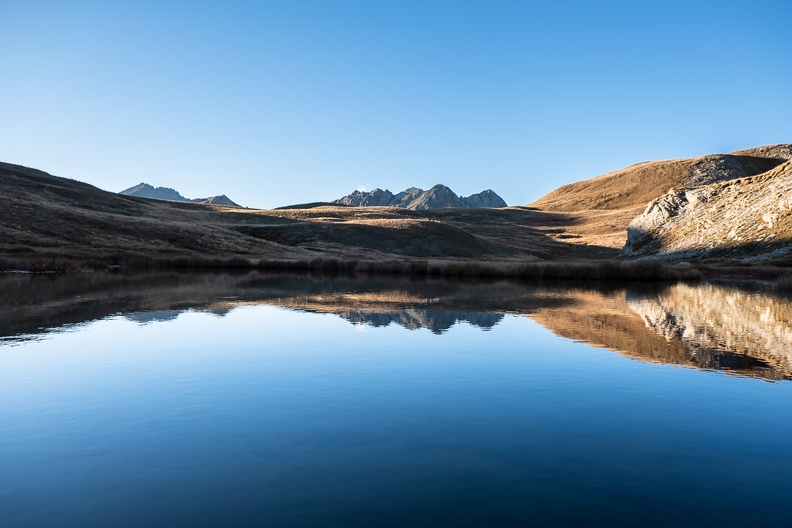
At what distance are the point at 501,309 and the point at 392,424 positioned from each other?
2160cm

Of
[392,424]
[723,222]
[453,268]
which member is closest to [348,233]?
[453,268]

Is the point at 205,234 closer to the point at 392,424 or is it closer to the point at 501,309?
the point at 501,309

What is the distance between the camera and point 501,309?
3169 cm

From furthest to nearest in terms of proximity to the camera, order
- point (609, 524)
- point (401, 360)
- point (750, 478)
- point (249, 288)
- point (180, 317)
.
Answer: point (249, 288), point (180, 317), point (401, 360), point (750, 478), point (609, 524)

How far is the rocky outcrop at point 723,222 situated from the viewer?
232 feet

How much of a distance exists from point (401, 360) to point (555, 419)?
683 cm

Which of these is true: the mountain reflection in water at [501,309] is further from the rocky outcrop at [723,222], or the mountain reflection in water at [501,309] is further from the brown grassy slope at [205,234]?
the brown grassy slope at [205,234]

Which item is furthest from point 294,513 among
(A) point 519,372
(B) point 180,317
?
(B) point 180,317

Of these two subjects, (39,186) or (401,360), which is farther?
(39,186)

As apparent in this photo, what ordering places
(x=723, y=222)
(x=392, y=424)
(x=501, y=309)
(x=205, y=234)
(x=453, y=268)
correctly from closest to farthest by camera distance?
1. (x=392, y=424)
2. (x=501, y=309)
3. (x=453, y=268)
4. (x=723, y=222)
5. (x=205, y=234)

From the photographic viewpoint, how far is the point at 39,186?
115938mm

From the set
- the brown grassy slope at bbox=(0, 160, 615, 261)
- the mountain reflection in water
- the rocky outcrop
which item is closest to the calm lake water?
the mountain reflection in water

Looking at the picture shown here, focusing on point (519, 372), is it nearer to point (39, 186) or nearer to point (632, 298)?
point (632, 298)

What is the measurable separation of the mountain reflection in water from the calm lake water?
27 cm
